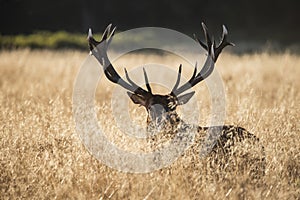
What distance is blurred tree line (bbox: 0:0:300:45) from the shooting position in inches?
1151

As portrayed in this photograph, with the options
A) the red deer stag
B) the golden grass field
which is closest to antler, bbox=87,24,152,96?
the red deer stag

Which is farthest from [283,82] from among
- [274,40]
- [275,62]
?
[274,40]

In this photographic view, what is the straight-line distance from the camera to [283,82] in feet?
35.1

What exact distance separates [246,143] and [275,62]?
8768mm

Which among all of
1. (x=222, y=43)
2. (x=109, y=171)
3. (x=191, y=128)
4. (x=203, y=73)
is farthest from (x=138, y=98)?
(x=222, y=43)

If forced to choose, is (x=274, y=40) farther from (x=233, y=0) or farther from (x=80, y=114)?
(x=80, y=114)

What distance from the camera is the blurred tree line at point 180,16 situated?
2923 cm

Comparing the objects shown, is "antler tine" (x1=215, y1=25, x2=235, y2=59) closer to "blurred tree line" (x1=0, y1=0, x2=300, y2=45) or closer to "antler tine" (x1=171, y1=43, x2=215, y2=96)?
"antler tine" (x1=171, y1=43, x2=215, y2=96)

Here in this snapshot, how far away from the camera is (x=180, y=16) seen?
31578 mm

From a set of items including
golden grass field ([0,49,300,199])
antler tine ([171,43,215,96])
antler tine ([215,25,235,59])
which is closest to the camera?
golden grass field ([0,49,300,199])

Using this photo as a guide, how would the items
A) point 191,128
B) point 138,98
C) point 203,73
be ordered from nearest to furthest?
1. point 191,128
2. point 138,98
3. point 203,73

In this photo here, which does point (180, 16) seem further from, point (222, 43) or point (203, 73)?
point (203, 73)

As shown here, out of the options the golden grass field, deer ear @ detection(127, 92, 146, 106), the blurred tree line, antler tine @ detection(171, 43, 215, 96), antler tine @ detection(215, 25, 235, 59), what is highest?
the blurred tree line

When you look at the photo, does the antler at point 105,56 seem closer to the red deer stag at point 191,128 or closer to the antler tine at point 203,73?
the red deer stag at point 191,128
